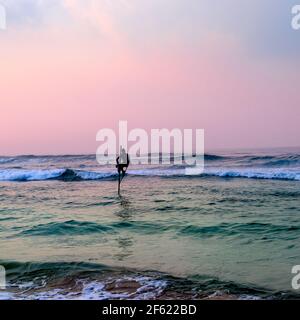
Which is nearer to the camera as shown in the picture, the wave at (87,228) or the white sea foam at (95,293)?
the white sea foam at (95,293)

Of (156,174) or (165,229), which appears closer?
(165,229)

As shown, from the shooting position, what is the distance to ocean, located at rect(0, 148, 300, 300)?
5.23 m

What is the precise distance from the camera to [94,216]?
36.6 feet

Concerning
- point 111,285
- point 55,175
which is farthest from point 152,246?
point 55,175

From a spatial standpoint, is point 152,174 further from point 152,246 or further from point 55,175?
point 152,246

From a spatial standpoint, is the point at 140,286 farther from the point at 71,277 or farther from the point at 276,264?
the point at 276,264

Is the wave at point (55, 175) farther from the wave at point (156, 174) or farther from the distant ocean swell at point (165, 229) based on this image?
the distant ocean swell at point (165, 229)

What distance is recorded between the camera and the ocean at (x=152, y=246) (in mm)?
5227

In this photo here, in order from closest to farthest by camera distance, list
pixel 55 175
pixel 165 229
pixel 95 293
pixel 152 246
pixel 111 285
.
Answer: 1. pixel 95 293
2. pixel 111 285
3. pixel 152 246
4. pixel 165 229
5. pixel 55 175

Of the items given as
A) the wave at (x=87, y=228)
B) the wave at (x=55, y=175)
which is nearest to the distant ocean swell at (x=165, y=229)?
the wave at (x=87, y=228)

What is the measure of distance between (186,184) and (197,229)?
10.8 metres

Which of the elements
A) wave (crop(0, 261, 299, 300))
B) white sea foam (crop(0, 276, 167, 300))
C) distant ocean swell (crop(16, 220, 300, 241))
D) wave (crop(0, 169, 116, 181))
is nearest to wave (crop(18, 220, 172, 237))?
distant ocean swell (crop(16, 220, 300, 241))

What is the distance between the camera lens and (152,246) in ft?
24.8

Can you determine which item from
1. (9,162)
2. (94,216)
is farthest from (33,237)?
(9,162)
